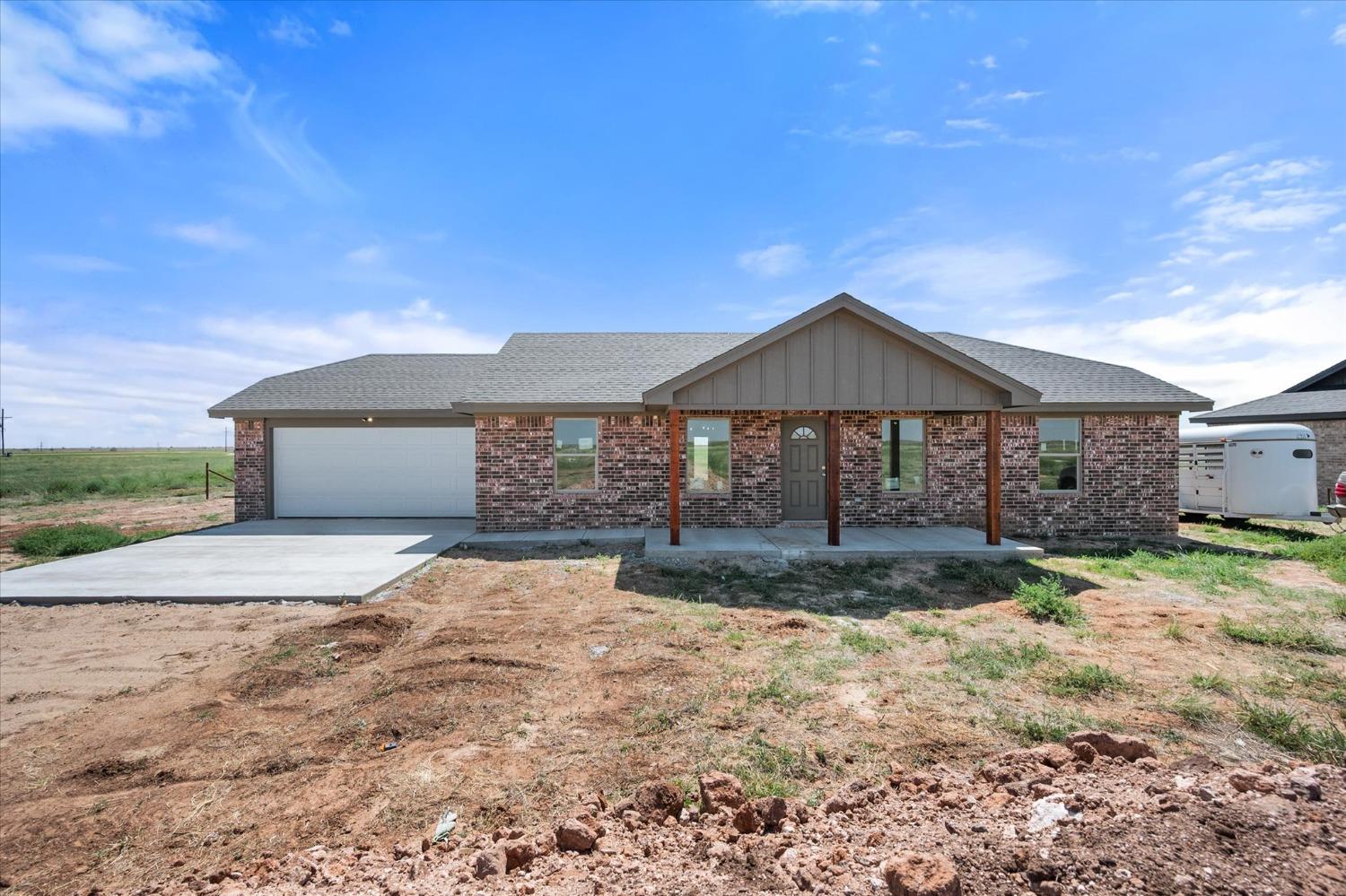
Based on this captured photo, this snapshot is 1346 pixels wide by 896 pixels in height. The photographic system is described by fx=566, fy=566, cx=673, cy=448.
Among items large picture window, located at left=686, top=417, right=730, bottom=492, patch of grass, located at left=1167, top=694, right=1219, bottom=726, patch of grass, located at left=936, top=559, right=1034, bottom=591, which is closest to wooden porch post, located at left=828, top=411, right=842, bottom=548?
patch of grass, located at left=936, top=559, right=1034, bottom=591

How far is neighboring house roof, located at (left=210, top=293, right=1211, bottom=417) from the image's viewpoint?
11406 millimetres

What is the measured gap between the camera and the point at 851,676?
4867 millimetres

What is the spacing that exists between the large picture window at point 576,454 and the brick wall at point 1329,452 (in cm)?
2033

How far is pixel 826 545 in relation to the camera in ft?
32.1

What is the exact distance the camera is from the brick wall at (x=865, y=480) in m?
11.9

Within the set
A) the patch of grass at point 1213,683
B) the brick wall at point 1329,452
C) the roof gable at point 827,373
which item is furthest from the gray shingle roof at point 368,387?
the brick wall at point 1329,452

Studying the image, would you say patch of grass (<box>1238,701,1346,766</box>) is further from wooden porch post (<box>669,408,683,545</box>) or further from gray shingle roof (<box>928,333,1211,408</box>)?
gray shingle roof (<box>928,333,1211,408</box>)

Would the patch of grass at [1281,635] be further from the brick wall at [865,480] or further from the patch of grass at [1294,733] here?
the brick wall at [865,480]

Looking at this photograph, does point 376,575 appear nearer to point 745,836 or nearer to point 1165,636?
point 745,836

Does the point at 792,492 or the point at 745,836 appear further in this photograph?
the point at 792,492

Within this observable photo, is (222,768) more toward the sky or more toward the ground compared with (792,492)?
more toward the ground

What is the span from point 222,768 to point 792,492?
33.2 feet

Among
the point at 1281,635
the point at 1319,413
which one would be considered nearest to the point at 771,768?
the point at 1281,635

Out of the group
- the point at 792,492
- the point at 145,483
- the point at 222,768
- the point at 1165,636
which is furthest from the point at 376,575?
the point at 145,483
